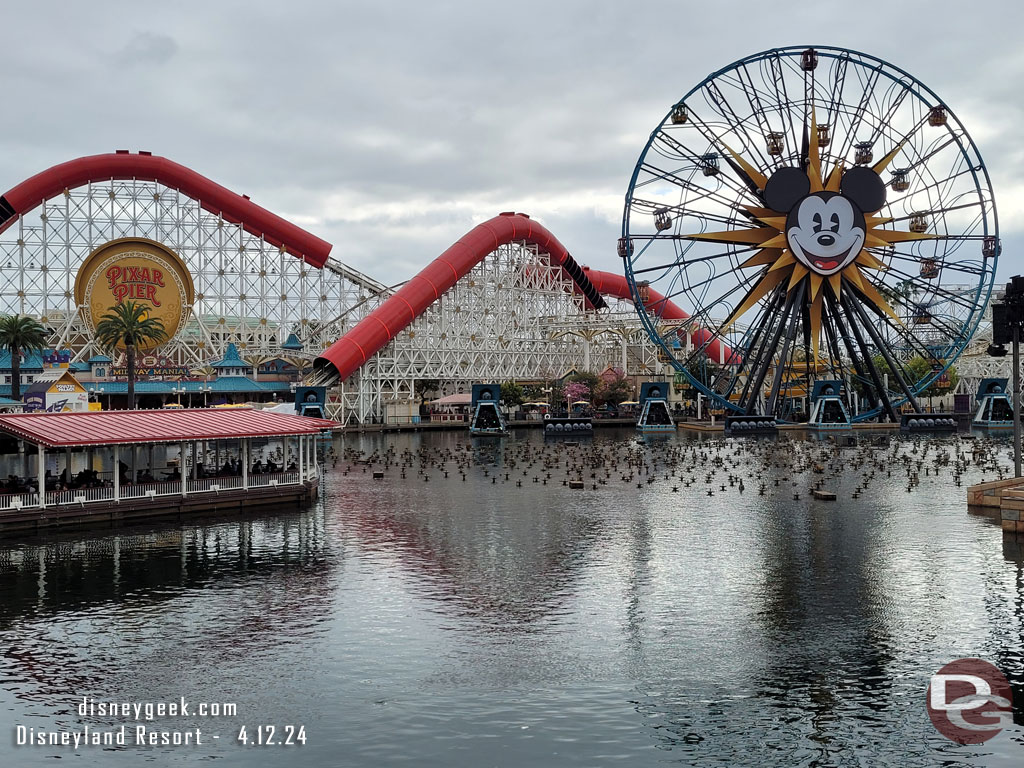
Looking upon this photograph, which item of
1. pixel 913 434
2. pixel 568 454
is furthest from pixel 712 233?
pixel 913 434

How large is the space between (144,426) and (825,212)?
5148cm

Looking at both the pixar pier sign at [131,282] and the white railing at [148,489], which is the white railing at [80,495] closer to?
the white railing at [148,489]

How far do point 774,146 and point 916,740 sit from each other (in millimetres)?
61372

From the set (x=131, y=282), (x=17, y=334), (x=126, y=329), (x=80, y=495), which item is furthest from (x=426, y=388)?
(x=80, y=495)

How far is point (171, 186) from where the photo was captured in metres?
Result: 93.9

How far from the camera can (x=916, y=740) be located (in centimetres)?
1606

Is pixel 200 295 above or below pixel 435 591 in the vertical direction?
above

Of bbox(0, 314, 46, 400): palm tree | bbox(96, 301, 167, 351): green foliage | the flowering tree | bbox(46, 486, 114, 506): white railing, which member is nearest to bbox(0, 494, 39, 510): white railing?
bbox(46, 486, 114, 506): white railing

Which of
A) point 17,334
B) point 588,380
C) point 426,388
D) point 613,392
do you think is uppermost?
point 17,334

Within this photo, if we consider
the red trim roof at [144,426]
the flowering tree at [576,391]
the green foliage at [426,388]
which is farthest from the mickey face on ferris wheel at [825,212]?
the green foliage at [426,388]

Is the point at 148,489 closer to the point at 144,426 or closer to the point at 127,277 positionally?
the point at 144,426

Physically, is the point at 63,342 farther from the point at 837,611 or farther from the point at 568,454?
the point at 837,611

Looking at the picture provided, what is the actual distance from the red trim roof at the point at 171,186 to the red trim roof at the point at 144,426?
53.5 metres

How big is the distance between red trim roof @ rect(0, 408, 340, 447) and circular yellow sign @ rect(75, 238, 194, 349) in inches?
2074
